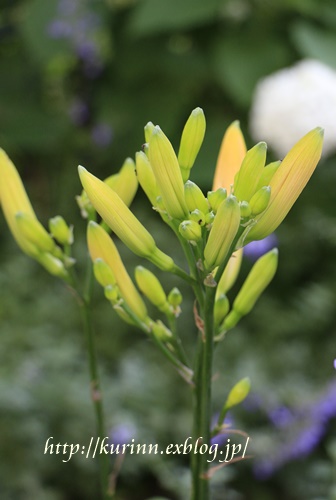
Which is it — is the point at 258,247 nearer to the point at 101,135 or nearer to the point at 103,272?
the point at 101,135

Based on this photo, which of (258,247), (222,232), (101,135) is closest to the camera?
(222,232)

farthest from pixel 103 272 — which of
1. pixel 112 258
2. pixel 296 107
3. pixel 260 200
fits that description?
pixel 296 107

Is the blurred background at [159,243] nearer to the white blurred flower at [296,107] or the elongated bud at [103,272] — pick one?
the white blurred flower at [296,107]

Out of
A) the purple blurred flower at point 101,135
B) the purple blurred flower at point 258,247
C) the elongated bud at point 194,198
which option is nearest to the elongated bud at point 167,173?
the elongated bud at point 194,198

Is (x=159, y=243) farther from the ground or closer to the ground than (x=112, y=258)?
closer to the ground

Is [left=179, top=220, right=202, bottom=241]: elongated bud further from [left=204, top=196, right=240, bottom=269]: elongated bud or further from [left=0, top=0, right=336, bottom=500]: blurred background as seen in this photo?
[left=0, top=0, right=336, bottom=500]: blurred background

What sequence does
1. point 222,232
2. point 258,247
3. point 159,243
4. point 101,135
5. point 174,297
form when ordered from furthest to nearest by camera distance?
point 101,135 < point 159,243 < point 258,247 < point 174,297 < point 222,232

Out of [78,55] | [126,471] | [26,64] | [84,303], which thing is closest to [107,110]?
[78,55]
